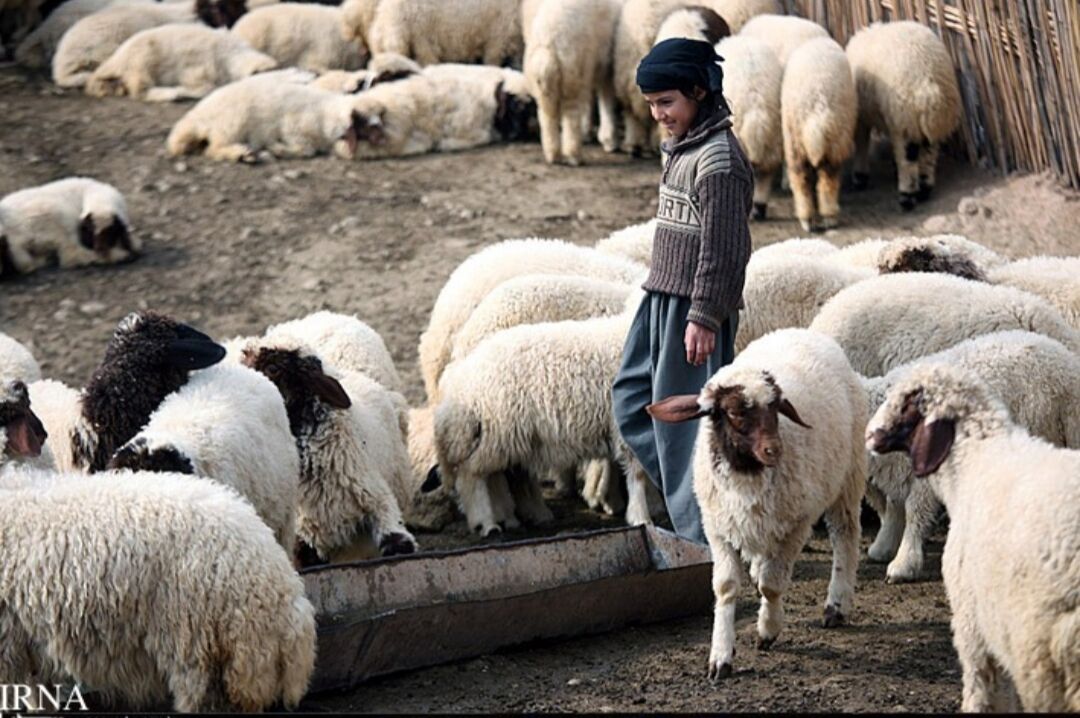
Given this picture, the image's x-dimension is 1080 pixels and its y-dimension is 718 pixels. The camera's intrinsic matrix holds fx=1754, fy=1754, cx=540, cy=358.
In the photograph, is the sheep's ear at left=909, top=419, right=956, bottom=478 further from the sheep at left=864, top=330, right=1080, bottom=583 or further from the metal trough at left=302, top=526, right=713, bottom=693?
the metal trough at left=302, top=526, right=713, bottom=693

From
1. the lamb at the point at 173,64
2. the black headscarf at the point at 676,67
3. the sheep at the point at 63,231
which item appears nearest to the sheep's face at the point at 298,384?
the black headscarf at the point at 676,67

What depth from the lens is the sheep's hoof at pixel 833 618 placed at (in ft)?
23.5

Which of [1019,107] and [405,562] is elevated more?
[1019,107]

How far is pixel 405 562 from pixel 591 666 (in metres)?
0.88

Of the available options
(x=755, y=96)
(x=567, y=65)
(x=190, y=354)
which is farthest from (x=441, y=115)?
(x=190, y=354)

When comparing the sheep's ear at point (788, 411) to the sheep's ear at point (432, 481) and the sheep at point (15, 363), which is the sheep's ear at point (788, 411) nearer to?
the sheep's ear at point (432, 481)

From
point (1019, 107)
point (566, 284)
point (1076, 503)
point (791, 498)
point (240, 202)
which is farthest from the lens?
point (240, 202)

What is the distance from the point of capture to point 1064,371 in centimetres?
751

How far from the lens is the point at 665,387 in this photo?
7.55 meters

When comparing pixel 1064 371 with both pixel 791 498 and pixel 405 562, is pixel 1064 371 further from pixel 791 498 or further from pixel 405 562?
pixel 405 562

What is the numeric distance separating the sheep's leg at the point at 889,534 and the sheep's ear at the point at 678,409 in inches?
72.2

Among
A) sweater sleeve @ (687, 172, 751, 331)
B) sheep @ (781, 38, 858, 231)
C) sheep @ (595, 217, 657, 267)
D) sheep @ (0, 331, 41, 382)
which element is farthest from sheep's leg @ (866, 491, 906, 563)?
sheep @ (781, 38, 858, 231)

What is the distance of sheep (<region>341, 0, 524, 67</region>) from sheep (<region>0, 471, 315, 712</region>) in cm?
1038

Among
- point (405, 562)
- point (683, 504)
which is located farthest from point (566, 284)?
point (405, 562)
